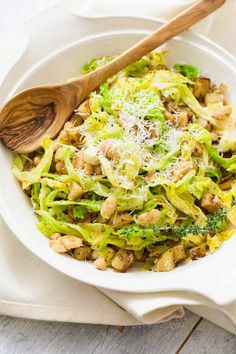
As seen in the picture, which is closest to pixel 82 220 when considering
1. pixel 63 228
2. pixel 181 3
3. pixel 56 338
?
pixel 63 228

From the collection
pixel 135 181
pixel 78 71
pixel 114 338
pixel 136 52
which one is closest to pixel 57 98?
pixel 78 71

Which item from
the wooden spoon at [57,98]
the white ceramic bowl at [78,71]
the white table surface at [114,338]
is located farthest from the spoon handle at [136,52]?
the white table surface at [114,338]

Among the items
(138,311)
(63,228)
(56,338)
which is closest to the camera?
(138,311)

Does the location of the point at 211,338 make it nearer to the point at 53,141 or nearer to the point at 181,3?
the point at 53,141

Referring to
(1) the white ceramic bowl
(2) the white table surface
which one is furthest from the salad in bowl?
(2) the white table surface

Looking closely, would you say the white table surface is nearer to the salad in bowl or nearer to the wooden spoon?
the salad in bowl

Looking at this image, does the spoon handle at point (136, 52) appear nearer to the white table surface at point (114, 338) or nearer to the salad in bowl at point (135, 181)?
the salad in bowl at point (135, 181)
